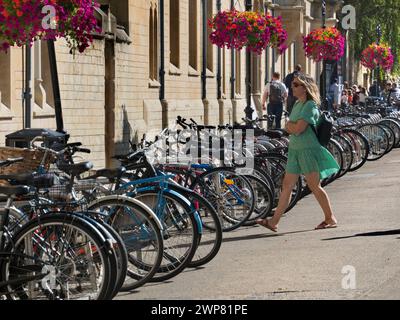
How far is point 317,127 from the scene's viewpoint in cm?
1454

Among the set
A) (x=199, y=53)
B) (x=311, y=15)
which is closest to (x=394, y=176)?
(x=199, y=53)

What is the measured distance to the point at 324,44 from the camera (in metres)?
37.9

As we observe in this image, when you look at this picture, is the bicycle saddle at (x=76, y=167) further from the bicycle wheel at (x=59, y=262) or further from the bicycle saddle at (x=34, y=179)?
the bicycle wheel at (x=59, y=262)

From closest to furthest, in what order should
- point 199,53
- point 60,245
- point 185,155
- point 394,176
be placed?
point 60,245 → point 185,155 → point 394,176 → point 199,53

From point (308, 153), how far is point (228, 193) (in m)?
1.09

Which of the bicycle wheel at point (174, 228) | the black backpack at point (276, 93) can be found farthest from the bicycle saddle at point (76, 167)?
the black backpack at point (276, 93)

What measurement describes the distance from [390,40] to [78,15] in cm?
5231

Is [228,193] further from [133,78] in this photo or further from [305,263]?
[133,78]

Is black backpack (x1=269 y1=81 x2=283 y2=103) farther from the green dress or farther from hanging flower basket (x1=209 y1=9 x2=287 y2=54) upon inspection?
the green dress

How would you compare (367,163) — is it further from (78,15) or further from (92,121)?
(78,15)

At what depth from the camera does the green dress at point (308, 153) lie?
14477mm

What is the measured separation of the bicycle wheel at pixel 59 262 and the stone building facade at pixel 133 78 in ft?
18.5

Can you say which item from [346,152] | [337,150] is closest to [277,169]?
[337,150]

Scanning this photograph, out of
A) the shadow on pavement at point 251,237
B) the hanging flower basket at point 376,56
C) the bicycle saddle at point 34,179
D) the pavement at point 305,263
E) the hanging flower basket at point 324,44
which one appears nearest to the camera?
the bicycle saddle at point 34,179
